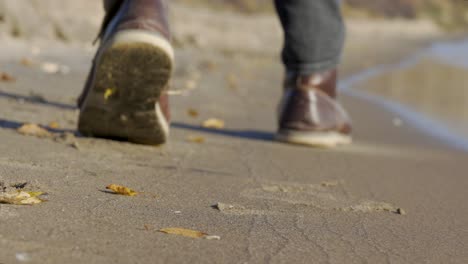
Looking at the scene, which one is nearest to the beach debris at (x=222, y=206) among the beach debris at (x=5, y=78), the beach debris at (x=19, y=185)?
the beach debris at (x=19, y=185)

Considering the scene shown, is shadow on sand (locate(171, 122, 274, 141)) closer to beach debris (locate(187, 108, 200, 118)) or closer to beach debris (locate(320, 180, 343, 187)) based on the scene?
beach debris (locate(187, 108, 200, 118))

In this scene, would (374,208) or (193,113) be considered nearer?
(374,208)

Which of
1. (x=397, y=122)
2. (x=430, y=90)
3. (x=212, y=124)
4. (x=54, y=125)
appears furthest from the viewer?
(x=430, y=90)

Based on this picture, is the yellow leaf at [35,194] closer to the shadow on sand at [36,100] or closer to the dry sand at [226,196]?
the dry sand at [226,196]

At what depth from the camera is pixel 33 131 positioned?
265 cm

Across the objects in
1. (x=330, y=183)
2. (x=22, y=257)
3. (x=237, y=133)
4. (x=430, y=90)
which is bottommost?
(x=430, y=90)

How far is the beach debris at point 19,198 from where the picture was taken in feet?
5.45

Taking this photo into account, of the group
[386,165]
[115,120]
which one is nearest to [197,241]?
[115,120]

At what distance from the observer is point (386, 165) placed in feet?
9.87

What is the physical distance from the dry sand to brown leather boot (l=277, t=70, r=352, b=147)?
0.25 feet

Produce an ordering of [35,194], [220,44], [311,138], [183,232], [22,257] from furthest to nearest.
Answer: [220,44], [311,138], [35,194], [183,232], [22,257]

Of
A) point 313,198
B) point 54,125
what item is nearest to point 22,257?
point 313,198

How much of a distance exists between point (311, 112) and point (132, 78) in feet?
3.46

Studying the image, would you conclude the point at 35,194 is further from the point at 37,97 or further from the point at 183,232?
the point at 37,97
